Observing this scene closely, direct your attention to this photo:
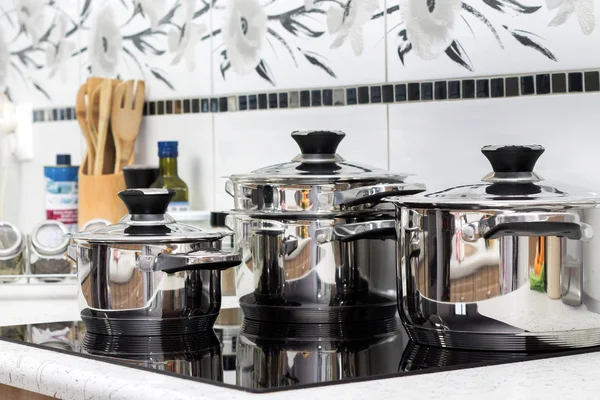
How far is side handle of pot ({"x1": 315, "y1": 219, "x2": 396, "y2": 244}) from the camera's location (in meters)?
1.21

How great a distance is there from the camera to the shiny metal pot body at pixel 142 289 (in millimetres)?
1178

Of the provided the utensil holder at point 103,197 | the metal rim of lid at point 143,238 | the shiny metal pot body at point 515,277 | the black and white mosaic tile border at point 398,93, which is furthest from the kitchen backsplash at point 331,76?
the metal rim of lid at point 143,238

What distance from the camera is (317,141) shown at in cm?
131

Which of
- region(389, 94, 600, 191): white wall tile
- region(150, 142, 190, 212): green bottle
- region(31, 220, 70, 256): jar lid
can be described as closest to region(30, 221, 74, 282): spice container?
region(31, 220, 70, 256): jar lid

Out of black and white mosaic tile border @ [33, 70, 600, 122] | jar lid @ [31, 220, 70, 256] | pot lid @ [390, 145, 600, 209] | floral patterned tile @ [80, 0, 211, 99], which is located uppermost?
floral patterned tile @ [80, 0, 211, 99]

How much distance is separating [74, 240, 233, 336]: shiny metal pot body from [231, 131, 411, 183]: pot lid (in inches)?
5.1

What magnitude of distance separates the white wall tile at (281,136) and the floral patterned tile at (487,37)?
0.10m

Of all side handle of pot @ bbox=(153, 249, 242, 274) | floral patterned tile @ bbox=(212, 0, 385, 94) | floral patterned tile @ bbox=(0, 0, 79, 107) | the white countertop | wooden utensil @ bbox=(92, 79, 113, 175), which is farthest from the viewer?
floral patterned tile @ bbox=(0, 0, 79, 107)

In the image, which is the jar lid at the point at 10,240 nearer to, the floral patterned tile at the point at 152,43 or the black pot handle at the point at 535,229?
the floral patterned tile at the point at 152,43

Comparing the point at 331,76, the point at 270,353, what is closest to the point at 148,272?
the point at 270,353

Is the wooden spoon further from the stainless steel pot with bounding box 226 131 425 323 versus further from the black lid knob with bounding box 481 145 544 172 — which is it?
the black lid knob with bounding box 481 145 544 172

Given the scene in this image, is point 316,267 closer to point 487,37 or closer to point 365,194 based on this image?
point 365,194

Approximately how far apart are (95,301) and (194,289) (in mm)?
122

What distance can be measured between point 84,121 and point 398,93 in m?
0.77
